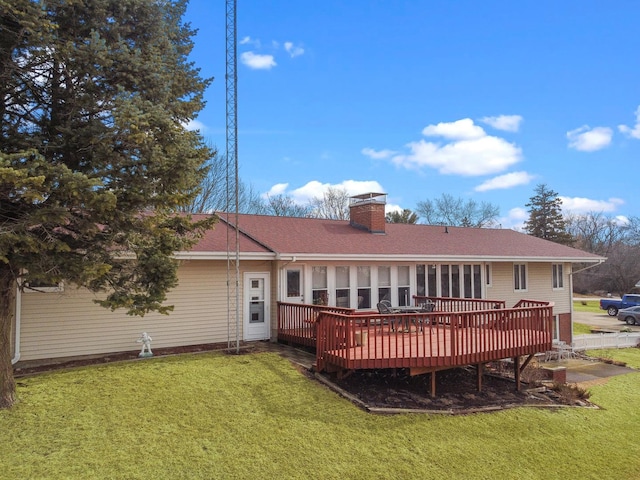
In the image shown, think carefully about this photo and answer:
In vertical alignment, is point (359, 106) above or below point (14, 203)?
above

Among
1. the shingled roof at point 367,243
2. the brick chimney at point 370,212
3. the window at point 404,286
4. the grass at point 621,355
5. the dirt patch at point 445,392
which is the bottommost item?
the grass at point 621,355

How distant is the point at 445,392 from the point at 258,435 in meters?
4.30

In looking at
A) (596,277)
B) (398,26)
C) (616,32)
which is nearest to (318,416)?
(398,26)

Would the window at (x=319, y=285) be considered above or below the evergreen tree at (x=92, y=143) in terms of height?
below

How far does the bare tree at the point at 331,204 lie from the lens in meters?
42.7

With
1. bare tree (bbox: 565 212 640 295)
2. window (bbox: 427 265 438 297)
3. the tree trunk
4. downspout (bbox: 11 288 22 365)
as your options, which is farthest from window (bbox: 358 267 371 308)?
bare tree (bbox: 565 212 640 295)

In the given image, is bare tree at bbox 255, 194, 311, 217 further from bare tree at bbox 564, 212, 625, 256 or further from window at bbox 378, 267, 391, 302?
bare tree at bbox 564, 212, 625, 256

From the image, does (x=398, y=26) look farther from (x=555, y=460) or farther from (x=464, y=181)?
(x=464, y=181)

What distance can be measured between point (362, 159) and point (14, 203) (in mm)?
28075

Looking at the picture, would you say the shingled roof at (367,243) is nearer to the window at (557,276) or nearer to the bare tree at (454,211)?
the window at (557,276)

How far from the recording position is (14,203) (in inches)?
243

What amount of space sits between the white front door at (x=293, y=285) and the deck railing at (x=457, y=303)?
4.15 metres

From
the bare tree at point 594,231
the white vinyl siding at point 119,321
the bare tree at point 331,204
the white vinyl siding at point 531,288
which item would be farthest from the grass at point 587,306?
the white vinyl siding at point 119,321

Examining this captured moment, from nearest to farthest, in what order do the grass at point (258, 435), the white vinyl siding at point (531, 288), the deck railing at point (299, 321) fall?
the grass at point (258, 435)
the deck railing at point (299, 321)
the white vinyl siding at point (531, 288)
